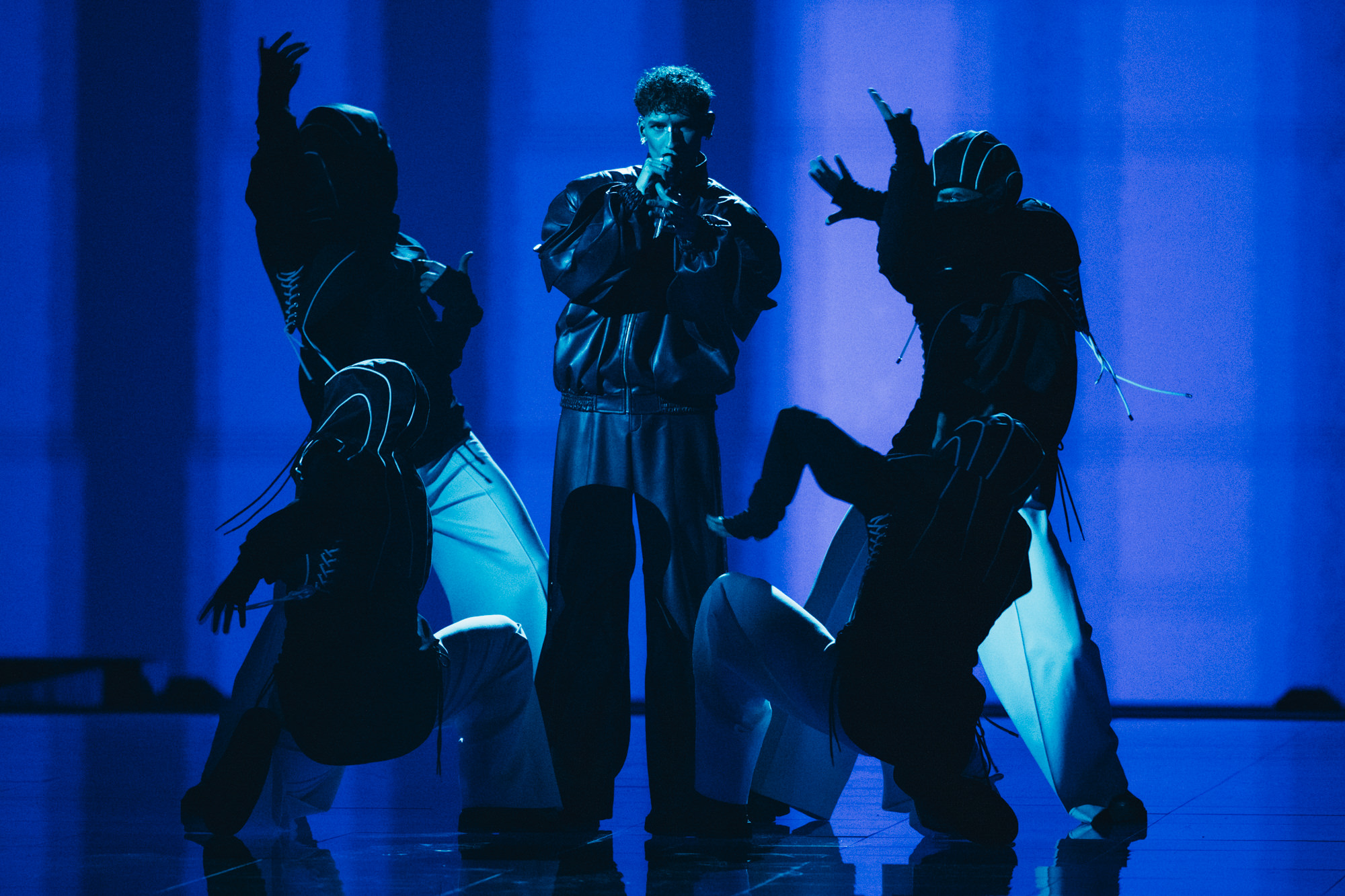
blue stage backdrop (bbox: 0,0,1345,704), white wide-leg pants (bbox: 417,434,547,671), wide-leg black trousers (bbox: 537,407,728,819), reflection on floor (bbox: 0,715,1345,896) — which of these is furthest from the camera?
blue stage backdrop (bbox: 0,0,1345,704)

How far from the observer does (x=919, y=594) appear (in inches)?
109

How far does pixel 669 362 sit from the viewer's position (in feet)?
10.5

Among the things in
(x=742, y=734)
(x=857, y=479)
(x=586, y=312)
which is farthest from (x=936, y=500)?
(x=586, y=312)

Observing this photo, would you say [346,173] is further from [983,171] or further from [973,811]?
[973,811]

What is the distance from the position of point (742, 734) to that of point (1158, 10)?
3644mm

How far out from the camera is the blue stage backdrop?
560 centimetres

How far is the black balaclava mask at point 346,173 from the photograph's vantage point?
124 inches

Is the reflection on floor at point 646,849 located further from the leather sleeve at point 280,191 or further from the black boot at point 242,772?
the leather sleeve at point 280,191

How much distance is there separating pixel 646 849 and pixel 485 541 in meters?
0.85

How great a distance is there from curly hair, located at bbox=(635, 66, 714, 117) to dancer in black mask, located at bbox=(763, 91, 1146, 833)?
0.27m

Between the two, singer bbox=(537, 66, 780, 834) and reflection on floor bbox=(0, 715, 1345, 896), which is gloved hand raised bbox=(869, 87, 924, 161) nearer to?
singer bbox=(537, 66, 780, 834)

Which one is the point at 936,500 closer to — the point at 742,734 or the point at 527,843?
the point at 742,734

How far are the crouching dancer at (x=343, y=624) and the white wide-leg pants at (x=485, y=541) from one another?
427 millimetres

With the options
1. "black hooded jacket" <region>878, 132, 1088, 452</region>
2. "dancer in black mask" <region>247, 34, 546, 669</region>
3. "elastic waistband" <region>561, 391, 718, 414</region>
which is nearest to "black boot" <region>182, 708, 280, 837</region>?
"dancer in black mask" <region>247, 34, 546, 669</region>
